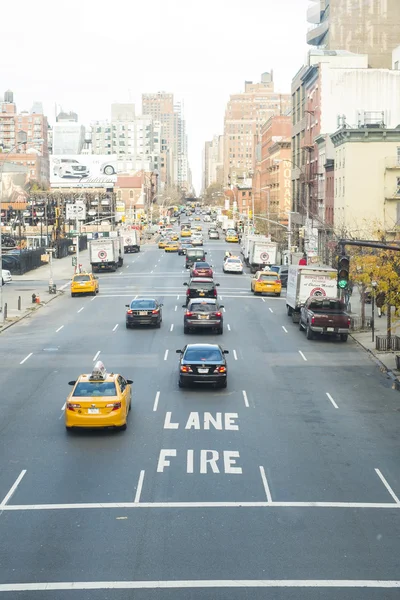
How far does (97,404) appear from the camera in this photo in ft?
74.7

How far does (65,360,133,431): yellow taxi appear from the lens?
74.6 feet

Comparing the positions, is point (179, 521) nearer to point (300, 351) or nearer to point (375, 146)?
point (300, 351)

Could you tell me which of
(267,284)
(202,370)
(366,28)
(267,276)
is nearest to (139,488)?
(202,370)

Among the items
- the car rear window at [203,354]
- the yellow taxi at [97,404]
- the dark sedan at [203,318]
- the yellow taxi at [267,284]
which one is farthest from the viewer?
the yellow taxi at [267,284]

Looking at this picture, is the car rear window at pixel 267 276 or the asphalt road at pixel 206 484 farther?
the car rear window at pixel 267 276

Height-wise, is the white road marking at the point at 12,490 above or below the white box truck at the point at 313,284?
below

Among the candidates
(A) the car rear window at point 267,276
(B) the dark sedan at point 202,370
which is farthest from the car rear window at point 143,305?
(A) the car rear window at point 267,276

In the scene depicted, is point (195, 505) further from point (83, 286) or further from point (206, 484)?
point (83, 286)

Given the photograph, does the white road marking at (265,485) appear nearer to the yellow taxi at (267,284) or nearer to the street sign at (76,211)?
the yellow taxi at (267,284)

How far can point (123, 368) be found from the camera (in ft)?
107

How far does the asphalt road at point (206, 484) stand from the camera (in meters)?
13.4

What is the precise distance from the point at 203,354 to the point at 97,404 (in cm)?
690

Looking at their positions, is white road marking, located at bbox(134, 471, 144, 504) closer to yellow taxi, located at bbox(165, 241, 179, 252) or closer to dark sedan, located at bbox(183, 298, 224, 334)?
dark sedan, located at bbox(183, 298, 224, 334)

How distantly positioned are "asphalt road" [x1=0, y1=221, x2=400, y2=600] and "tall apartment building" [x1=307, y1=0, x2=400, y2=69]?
67.5 metres
